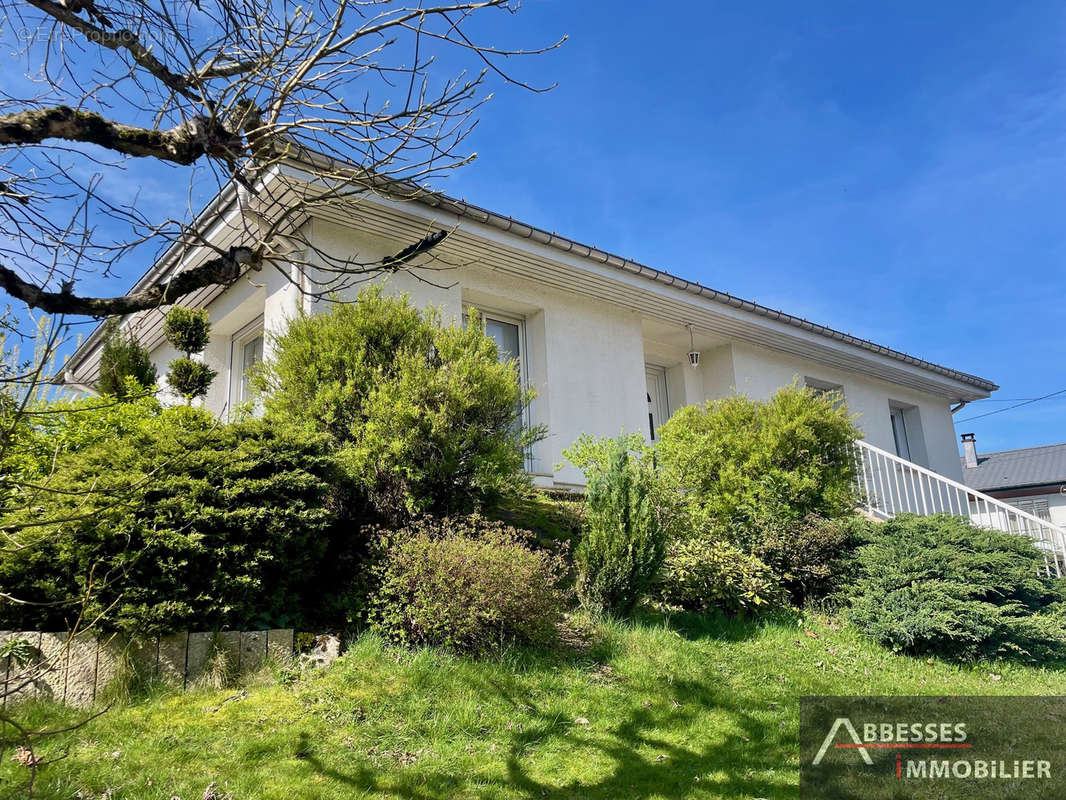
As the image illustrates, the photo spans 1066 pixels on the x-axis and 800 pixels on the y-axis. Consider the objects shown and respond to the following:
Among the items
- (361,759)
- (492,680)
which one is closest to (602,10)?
(492,680)

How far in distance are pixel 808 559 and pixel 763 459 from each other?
4.58ft

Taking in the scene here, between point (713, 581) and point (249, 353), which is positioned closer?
point (713, 581)

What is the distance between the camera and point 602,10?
4891 millimetres

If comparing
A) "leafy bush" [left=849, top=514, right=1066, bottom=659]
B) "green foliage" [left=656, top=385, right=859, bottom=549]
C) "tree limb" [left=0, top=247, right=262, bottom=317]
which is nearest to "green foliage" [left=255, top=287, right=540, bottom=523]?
"green foliage" [left=656, top=385, right=859, bottom=549]

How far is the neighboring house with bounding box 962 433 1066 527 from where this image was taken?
30812 millimetres

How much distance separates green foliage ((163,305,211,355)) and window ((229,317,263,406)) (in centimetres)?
141

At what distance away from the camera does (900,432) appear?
55.2ft

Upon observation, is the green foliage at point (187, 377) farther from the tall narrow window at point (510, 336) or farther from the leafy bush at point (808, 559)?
the leafy bush at point (808, 559)

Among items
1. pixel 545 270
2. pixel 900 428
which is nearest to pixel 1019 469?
pixel 900 428

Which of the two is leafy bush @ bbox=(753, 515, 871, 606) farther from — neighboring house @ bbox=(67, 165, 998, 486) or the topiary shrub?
the topiary shrub

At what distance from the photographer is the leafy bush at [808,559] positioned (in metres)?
7.24

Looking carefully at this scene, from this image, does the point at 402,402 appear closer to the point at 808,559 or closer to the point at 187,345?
the point at 808,559

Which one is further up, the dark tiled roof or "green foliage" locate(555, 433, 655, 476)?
the dark tiled roof

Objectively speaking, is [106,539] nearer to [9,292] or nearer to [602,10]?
[9,292]
